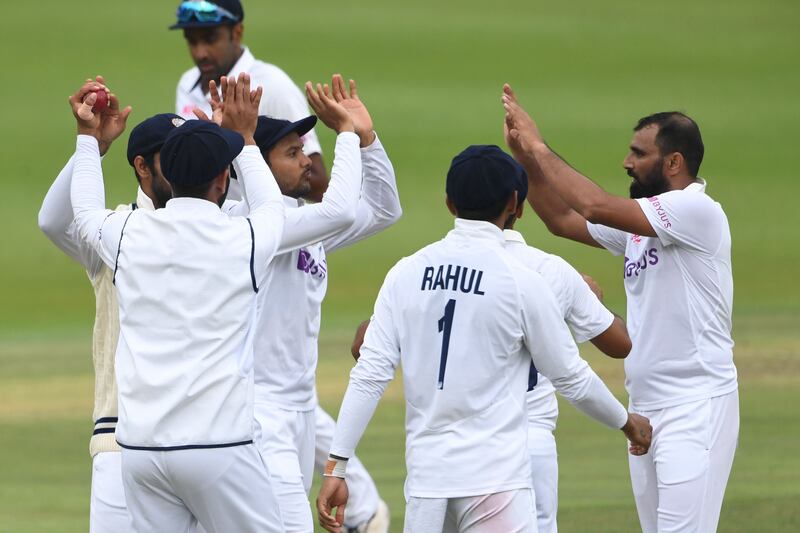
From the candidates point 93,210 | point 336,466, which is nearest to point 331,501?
point 336,466

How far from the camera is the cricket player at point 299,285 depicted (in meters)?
4.59

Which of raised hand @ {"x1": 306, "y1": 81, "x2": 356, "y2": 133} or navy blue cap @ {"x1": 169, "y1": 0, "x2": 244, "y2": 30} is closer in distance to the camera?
raised hand @ {"x1": 306, "y1": 81, "x2": 356, "y2": 133}

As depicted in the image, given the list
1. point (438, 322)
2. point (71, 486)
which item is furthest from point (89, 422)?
point (438, 322)

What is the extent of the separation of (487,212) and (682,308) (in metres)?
1.28

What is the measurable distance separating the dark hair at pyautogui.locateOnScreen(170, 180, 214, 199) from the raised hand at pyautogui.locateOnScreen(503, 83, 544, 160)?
145 centimetres

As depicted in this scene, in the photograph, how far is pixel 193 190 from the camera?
4.02m

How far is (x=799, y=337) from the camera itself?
11.6m

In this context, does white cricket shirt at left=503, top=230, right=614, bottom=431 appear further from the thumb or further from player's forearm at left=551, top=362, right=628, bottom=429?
the thumb

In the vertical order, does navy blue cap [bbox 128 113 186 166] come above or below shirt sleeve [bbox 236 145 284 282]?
above

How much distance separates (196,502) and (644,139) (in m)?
2.36

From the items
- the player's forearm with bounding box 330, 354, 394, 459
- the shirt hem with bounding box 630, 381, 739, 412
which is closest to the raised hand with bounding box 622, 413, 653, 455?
the shirt hem with bounding box 630, 381, 739, 412

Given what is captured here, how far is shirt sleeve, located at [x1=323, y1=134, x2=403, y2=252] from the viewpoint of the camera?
16.0 feet

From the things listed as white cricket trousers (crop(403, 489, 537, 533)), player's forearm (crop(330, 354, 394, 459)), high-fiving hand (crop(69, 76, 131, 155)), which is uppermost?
high-fiving hand (crop(69, 76, 131, 155))

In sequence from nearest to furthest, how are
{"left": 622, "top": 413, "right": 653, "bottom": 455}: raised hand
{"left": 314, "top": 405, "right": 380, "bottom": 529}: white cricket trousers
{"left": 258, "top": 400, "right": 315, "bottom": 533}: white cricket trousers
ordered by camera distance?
{"left": 622, "top": 413, "right": 653, "bottom": 455}: raised hand → {"left": 258, "top": 400, "right": 315, "bottom": 533}: white cricket trousers → {"left": 314, "top": 405, "right": 380, "bottom": 529}: white cricket trousers
